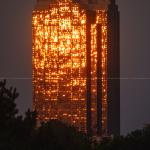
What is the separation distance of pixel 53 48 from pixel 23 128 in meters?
69.9

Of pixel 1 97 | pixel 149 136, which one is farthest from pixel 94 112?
pixel 1 97

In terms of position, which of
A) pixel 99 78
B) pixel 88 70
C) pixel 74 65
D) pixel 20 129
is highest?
pixel 74 65

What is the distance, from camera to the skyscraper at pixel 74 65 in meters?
113

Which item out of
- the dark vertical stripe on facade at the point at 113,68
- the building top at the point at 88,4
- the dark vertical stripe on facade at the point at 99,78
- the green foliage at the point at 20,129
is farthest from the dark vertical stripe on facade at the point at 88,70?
the green foliage at the point at 20,129

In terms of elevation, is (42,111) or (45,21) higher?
(45,21)

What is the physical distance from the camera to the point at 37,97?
4481 inches

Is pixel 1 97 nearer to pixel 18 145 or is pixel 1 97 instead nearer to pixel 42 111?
pixel 18 145

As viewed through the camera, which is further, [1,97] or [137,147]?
[137,147]

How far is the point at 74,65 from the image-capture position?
374 ft

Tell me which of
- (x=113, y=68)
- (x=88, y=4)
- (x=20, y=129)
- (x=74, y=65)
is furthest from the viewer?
(x=113, y=68)

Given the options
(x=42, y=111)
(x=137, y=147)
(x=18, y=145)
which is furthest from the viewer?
(x=42, y=111)

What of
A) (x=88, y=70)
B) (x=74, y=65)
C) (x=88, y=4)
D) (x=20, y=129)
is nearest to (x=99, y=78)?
(x=88, y=70)

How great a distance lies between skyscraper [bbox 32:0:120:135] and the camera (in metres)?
113

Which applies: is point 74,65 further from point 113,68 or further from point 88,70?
point 113,68
